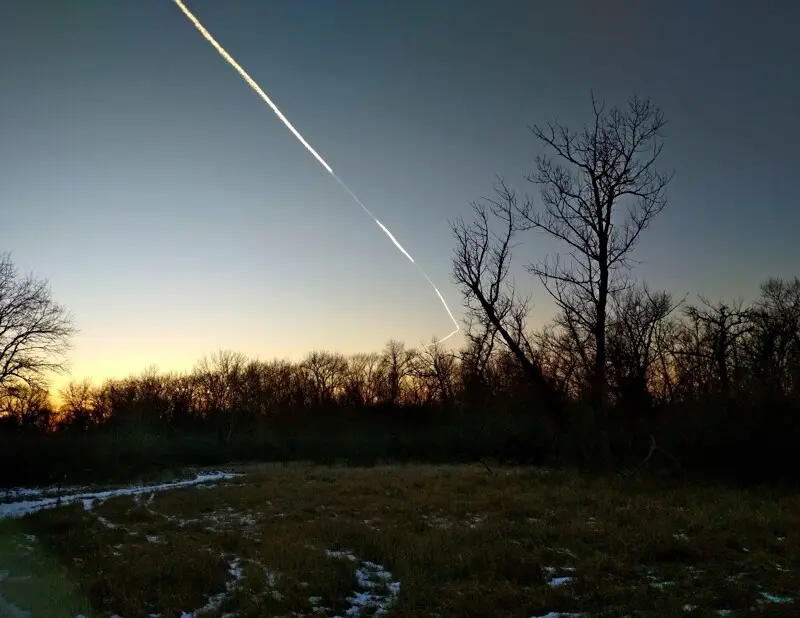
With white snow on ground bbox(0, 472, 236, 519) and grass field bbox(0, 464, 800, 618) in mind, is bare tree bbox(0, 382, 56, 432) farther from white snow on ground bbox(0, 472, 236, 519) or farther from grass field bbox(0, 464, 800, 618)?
grass field bbox(0, 464, 800, 618)

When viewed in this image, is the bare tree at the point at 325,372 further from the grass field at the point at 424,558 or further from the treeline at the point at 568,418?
the grass field at the point at 424,558

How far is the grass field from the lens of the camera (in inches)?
303

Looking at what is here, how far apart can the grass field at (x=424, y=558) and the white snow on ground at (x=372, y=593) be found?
0.03m

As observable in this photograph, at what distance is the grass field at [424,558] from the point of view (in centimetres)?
771

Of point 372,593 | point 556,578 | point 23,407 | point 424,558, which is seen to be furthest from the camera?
point 23,407

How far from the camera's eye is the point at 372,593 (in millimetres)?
8555

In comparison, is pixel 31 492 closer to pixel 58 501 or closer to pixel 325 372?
pixel 58 501

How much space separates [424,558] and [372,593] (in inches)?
64.0

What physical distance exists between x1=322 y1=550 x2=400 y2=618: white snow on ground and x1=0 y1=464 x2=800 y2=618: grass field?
0.09 ft

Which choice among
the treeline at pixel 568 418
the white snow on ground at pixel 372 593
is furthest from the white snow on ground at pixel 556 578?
the treeline at pixel 568 418

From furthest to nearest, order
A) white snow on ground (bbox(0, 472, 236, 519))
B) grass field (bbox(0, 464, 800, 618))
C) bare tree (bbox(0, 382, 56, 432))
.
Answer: bare tree (bbox(0, 382, 56, 432)) → white snow on ground (bbox(0, 472, 236, 519)) → grass field (bbox(0, 464, 800, 618))

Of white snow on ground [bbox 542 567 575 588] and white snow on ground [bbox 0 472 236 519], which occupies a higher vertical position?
white snow on ground [bbox 542 567 575 588]

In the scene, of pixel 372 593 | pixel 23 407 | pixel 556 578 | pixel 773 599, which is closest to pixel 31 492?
pixel 372 593

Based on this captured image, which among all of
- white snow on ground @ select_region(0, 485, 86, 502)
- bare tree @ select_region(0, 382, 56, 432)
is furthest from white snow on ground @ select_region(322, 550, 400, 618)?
bare tree @ select_region(0, 382, 56, 432)
